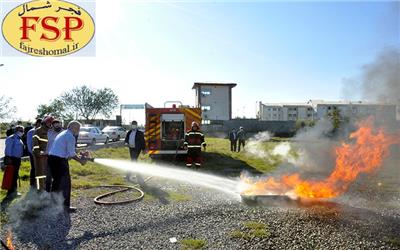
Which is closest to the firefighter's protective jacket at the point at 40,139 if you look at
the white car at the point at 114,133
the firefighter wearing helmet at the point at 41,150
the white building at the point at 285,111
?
the firefighter wearing helmet at the point at 41,150

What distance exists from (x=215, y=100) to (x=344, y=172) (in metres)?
54.1

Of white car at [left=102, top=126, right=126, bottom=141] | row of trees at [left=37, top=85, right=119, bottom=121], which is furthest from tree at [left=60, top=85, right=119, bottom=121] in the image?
white car at [left=102, top=126, right=126, bottom=141]

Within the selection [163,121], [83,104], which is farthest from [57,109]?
[163,121]

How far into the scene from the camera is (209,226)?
6.14m

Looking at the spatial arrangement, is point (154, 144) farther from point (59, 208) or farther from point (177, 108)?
point (59, 208)

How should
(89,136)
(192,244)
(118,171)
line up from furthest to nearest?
1. (89,136)
2. (118,171)
3. (192,244)

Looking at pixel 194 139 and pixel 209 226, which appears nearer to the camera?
pixel 209 226

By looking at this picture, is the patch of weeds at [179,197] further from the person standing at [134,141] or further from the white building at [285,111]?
the white building at [285,111]

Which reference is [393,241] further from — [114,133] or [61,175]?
[114,133]

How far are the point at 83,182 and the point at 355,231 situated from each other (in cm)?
770

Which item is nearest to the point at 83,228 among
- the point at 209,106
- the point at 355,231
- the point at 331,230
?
the point at 331,230

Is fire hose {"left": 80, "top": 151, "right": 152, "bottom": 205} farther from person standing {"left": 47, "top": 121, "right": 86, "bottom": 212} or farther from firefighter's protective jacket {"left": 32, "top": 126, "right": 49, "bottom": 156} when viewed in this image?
firefighter's protective jacket {"left": 32, "top": 126, "right": 49, "bottom": 156}

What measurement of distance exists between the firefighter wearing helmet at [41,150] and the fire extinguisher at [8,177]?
56 cm

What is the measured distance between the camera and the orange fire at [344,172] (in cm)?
869
